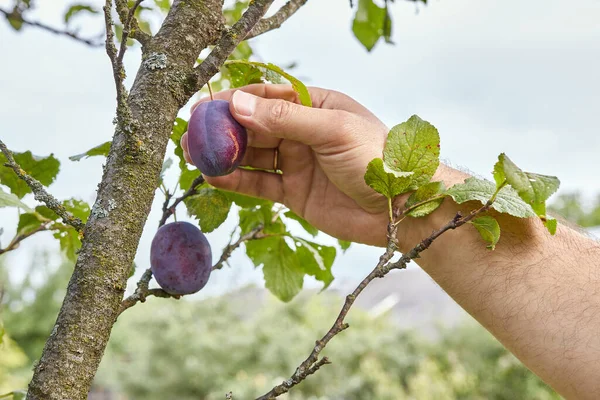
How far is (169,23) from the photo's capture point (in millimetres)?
661

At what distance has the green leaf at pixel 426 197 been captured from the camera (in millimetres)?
705

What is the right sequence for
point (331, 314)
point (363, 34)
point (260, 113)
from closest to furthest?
point (260, 113) → point (363, 34) → point (331, 314)

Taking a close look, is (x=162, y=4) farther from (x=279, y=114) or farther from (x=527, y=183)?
(x=527, y=183)

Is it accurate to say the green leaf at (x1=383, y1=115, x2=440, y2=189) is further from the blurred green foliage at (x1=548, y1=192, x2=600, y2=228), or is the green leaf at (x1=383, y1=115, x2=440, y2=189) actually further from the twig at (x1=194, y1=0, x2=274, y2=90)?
the blurred green foliage at (x1=548, y1=192, x2=600, y2=228)

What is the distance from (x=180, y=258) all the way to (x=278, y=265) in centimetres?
26

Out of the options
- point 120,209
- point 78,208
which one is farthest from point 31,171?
point 120,209

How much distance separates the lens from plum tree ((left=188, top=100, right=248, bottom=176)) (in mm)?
735

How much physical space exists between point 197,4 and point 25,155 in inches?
14.1

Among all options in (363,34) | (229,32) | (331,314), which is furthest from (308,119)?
(331,314)

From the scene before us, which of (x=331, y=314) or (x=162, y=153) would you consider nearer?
(x=162, y=153)

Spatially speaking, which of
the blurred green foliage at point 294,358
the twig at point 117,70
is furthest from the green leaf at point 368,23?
the blurred green foliage at point 294,358

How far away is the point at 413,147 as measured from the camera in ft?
2.26

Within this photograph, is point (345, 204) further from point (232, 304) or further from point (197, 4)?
point (232, 304)

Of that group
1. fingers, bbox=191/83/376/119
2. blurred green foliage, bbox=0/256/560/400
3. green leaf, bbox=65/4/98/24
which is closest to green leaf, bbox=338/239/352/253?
fingers, bbox=191/83/376/119
